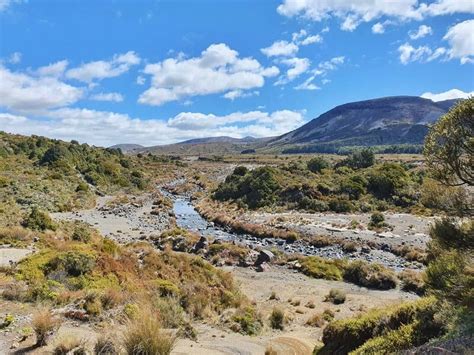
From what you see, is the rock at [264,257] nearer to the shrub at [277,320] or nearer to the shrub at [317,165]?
the shrub at [277,320]

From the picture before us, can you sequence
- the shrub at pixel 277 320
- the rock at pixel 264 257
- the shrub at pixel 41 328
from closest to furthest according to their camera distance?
the shrub at pixel 41 328, the shrub at pixel 277 320, the rock at pixel 264 257

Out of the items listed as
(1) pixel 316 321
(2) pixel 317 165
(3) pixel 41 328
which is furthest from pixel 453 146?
(2) pixel 317 165

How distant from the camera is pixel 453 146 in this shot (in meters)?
9.41

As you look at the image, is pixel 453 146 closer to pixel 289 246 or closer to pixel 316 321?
pixel 316 321

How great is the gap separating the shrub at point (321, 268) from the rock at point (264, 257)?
1885mm

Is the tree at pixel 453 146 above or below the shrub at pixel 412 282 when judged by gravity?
above

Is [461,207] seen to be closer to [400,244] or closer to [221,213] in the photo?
[400,244]

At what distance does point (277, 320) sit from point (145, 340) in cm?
734

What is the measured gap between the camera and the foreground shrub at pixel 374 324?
806 cm

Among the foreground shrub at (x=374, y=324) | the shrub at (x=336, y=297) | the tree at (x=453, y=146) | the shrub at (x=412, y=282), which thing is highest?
the tree at (x=453, y=146)

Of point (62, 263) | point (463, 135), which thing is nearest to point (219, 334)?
point (62, 263)

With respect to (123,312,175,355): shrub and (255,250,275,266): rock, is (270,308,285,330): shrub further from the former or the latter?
(255,250,275,266): rock

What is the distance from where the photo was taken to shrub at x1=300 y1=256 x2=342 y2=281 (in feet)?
75.0

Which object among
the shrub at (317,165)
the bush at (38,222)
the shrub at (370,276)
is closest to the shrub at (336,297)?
the shrub at (370,276)
